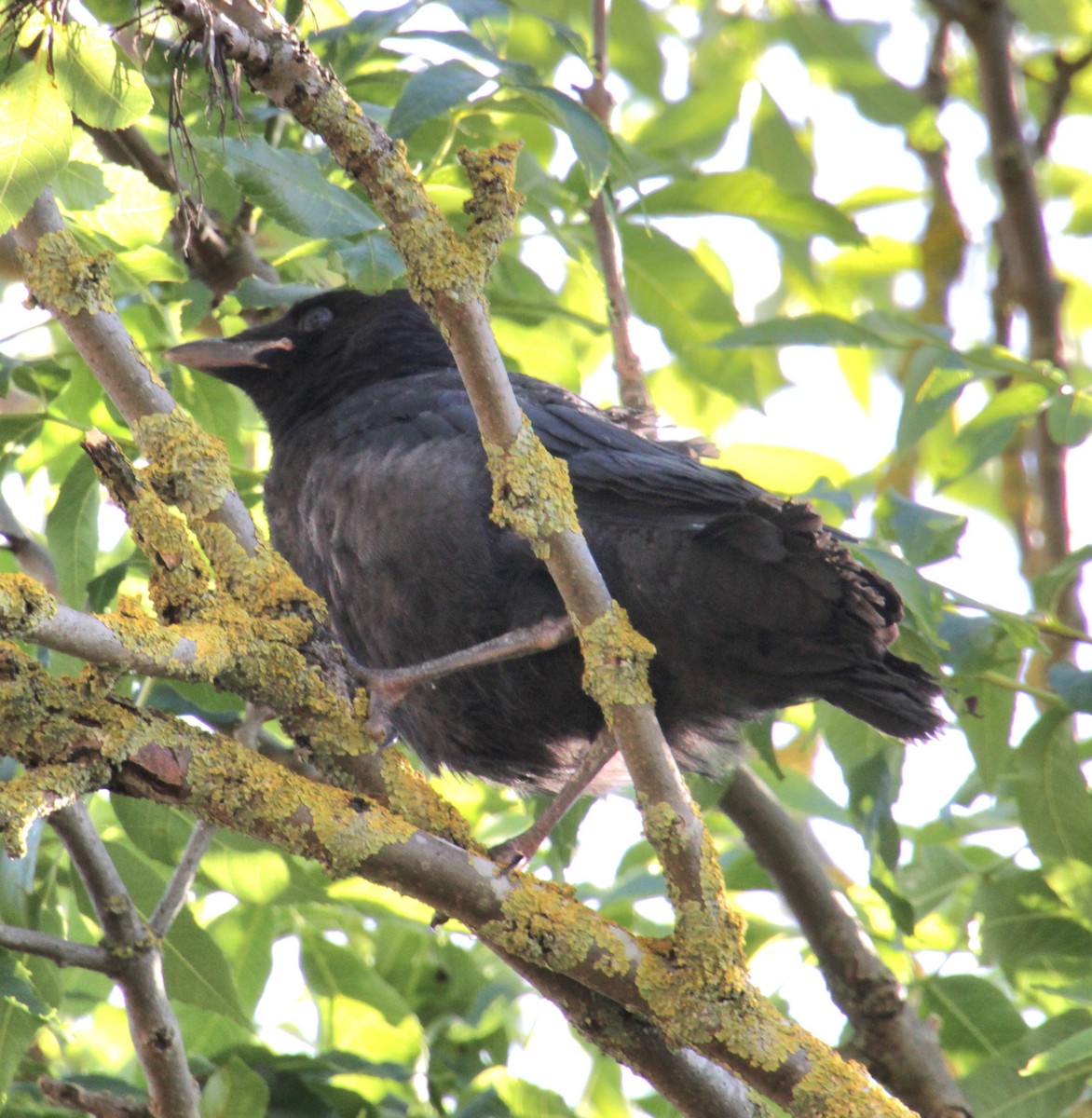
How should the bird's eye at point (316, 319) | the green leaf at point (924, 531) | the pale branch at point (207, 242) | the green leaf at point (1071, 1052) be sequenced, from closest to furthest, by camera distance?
1. the green leaf at point (1071, 1052)
2. the green leaf at point (924, 531)
3. the pale branch at point (207, 242)
4. the bird's eye at point (316, 319)

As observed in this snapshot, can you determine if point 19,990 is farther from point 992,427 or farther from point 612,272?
point 992,427

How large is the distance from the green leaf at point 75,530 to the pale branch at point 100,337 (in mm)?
985

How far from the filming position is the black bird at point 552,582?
123 inches

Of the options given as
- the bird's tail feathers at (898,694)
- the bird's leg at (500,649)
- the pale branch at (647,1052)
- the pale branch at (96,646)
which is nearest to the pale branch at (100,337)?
the pale branch at (96,646)

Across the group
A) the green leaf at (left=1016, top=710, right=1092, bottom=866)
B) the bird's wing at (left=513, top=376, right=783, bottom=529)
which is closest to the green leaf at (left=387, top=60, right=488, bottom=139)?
the bird's wing at (left=513, top=376, right=783, bottom=529)

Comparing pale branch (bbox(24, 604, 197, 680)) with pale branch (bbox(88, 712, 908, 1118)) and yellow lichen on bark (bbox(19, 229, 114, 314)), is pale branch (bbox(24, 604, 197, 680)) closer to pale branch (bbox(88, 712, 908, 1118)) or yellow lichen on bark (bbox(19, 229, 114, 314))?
pale branch (bbox(88, 712, 908, 1118))

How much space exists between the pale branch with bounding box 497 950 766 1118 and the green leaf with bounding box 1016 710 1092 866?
1463mm

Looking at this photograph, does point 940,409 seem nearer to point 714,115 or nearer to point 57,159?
point 714,115

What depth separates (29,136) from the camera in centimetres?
244

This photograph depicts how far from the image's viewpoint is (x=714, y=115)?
5074mm

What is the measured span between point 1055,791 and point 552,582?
1.47 metres

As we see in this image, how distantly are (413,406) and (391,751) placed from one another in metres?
1.20

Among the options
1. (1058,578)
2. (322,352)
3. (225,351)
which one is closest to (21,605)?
(225,351)

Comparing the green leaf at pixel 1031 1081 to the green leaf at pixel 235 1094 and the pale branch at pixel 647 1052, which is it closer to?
the pale branch at pixel 647 1052
